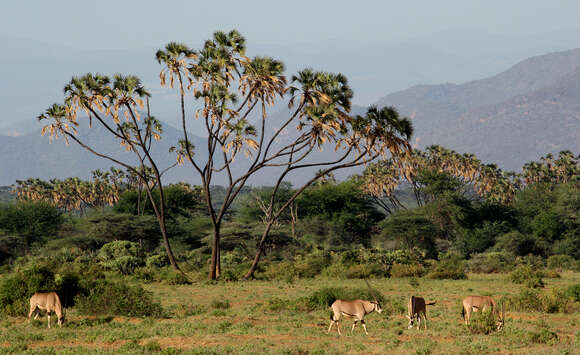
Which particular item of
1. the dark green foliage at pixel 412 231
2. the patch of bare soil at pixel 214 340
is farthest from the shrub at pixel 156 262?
the patch of bare soil at pixel 214 340

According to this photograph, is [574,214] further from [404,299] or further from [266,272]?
[404,299]

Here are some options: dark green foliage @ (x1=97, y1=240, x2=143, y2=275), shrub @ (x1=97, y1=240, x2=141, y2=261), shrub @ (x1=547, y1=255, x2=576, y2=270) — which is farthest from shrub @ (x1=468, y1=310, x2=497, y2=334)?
shrub @ (x1=97, y1=240, x2=141, y2=261)

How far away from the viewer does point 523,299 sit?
23.1 m

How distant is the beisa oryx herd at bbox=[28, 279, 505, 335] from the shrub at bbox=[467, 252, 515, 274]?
29823 millimetres

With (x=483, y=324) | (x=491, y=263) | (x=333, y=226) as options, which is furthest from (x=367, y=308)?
(x=333, y=226)

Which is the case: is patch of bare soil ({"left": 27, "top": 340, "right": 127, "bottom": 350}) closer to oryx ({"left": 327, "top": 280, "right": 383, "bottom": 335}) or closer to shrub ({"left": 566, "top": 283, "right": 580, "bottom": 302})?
oryx ({"left": 327, "top": 280, "right": 383, "bottom": 335})

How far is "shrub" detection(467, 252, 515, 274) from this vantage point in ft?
158

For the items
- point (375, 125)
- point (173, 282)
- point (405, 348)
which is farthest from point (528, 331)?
point (173, 282)

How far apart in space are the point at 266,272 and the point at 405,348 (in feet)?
88.1

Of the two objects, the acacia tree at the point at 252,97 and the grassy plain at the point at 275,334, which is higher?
the acacia tree at the point at 252,97

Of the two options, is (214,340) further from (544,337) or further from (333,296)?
(544,337)

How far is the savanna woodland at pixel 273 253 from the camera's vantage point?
1779cm

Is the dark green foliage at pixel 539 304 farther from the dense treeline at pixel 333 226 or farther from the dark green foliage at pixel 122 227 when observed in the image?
the dark green foliage at pixel 122 227

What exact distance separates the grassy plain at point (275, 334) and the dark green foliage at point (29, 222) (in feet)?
161
